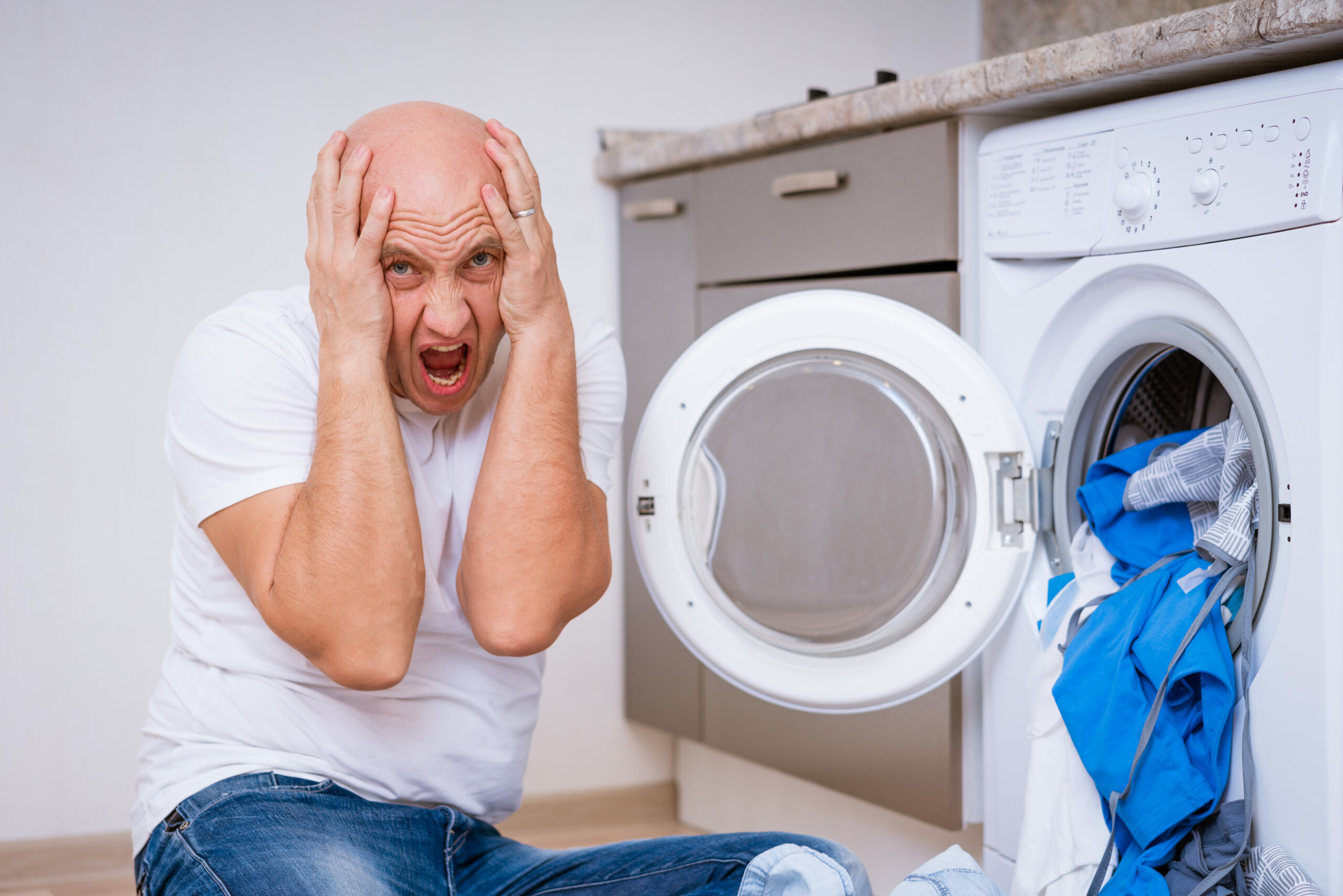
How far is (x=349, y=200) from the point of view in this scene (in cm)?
106

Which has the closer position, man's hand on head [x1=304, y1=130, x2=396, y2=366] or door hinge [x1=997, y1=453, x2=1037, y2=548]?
man's hand on head [x1=304, y1=130, x2=396, y2=366]

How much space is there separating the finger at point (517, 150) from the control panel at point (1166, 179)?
1.97 feet

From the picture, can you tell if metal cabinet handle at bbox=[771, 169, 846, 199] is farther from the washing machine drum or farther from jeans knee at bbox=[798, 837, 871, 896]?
jeans knee at bbox=[798, 837, 871, 896]

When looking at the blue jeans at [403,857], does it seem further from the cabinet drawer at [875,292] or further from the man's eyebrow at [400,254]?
the cabinet drawer at [875,292]

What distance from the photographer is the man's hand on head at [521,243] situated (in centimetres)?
111

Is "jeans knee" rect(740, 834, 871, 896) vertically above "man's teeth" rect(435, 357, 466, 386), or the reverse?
"man's teeth" rect(435, 357, 466, 386)

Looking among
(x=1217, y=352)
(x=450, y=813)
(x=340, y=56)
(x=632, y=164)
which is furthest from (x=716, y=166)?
(x=450, y=813)

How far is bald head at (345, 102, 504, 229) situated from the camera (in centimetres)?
107

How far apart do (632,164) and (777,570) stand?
91 cm

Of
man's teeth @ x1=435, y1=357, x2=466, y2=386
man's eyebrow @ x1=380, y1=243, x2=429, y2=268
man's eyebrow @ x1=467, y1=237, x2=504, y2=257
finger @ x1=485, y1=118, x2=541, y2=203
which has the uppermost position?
finger @ x1=485, y1=118, x2=541, y2=203

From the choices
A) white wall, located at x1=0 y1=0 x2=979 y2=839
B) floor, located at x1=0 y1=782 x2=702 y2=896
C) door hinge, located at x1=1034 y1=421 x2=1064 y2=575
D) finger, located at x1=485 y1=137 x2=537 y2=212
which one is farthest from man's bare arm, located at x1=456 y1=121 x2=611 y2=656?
floor, located at x1=0 y1=782 x2=702 y2=896

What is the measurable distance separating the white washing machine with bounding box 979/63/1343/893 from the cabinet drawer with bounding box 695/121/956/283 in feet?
0.26

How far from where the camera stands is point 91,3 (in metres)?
1.84

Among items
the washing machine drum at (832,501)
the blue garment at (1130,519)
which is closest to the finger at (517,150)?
the washing machine drum at (832,501)
